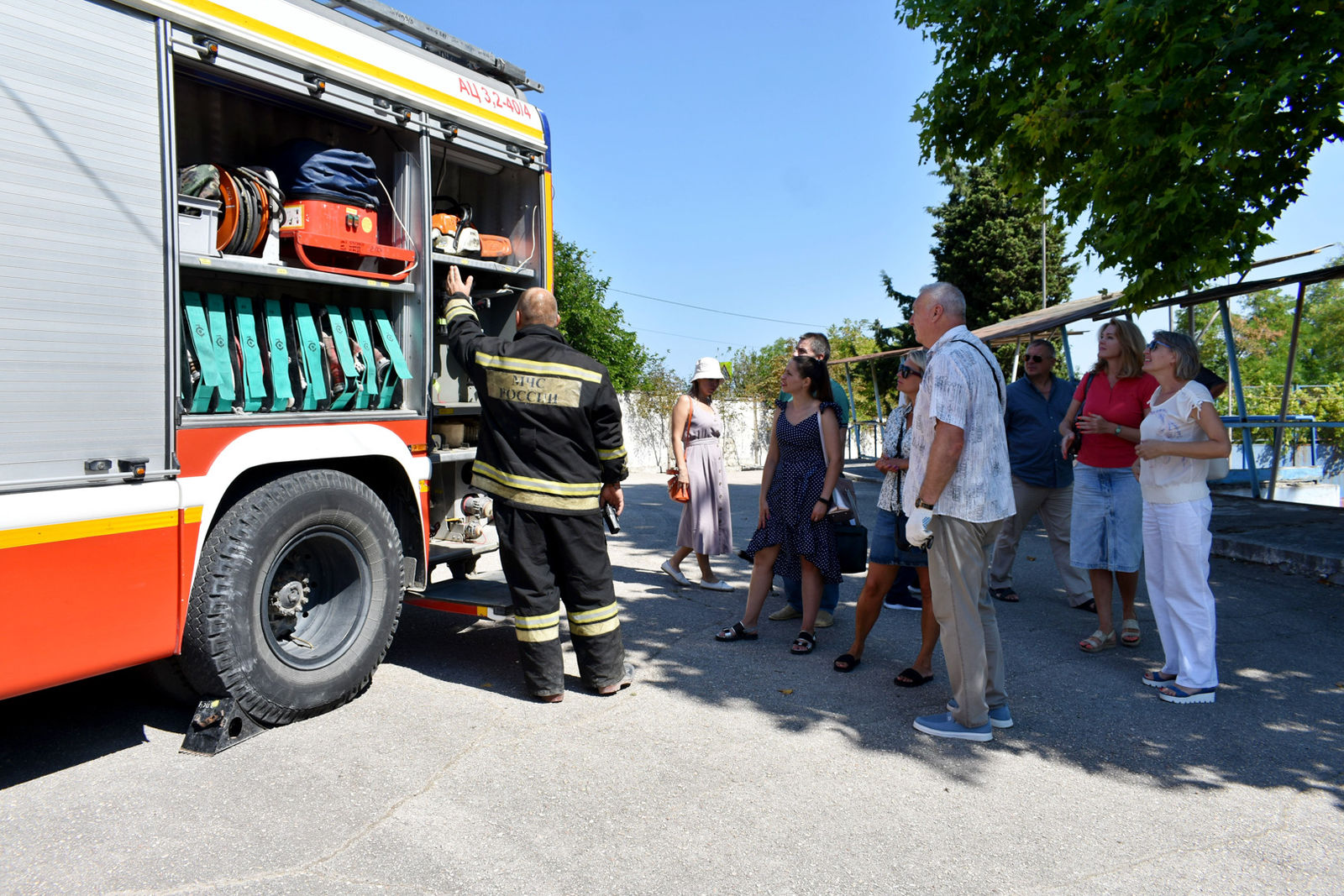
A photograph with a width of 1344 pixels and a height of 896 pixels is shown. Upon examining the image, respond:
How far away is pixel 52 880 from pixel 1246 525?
9.95 m

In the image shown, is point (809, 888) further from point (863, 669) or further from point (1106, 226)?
point (1106, 226)

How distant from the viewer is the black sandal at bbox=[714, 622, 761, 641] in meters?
5.35

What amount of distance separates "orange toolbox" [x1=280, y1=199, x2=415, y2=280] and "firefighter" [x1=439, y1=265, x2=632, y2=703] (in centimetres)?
51

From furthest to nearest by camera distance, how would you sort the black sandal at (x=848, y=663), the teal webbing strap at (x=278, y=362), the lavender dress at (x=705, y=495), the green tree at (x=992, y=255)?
the green tree at (x=992, y=255)
the lavender dress at (x=705, y=495)
the black sandal at (x=848, y=663)
the teal webbing strap at (x=278, y=362)

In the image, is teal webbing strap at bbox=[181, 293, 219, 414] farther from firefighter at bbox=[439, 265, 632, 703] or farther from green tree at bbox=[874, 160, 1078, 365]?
green tree at bbox=[874, 160, 1078, 365]

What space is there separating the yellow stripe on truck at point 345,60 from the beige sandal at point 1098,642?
4.37 metres

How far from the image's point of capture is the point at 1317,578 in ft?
23.6

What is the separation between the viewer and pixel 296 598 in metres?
4.00

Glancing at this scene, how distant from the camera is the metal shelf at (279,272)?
3.56 metres

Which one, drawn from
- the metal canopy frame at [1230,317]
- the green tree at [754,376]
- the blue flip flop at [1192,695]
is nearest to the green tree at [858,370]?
the green tree at [754,376]

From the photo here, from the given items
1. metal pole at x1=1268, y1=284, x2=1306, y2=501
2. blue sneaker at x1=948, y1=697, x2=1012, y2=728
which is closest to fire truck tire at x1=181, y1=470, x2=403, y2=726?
blue sneaker at x1=948, y1=697, x2=1012, y2=728

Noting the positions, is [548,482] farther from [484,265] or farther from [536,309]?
[484,265]

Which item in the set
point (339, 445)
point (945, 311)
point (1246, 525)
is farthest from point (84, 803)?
point (1246, 525)

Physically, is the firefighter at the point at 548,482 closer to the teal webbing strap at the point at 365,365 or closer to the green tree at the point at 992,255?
the teal webbing strap at the point at 365,365
